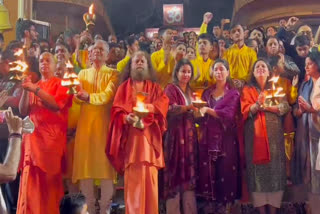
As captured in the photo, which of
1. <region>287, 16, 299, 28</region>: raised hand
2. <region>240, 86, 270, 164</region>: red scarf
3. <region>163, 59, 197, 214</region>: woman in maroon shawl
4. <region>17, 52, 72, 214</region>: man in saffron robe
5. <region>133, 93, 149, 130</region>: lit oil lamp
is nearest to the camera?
<region>133, 93, 149, 130</region>: lit oil lamp

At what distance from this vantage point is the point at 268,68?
561 centimetres

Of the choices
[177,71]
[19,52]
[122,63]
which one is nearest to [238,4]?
[177,71]

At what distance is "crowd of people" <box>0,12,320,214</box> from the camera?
204 inches

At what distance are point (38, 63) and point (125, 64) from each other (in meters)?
0.89

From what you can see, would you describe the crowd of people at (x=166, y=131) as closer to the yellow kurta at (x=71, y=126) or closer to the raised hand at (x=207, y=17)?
the yellow kurta at (x=71, y=126)

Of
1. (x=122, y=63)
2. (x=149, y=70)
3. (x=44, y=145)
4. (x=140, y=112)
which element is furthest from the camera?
(x=122, y=63)

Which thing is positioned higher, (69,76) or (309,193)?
(69,76)

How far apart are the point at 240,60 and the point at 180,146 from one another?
1.19 metres

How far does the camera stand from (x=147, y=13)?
610 cm

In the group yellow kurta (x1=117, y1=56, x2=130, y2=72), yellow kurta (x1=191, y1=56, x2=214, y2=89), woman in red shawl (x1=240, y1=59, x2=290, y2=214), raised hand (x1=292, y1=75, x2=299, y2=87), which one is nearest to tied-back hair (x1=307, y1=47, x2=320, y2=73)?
raised hand (x1=292, y1=75, x2=299, y2=87)

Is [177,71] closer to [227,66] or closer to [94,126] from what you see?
[227,66]

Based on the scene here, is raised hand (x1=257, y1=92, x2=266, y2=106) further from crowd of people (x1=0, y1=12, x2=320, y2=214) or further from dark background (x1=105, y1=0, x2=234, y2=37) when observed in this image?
dark background (x1=105, y1=0, x2=234, y2=37)

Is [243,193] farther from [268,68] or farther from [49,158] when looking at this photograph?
[49,158]

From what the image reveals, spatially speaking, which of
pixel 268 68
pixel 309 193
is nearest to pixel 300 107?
pixel 268 68
